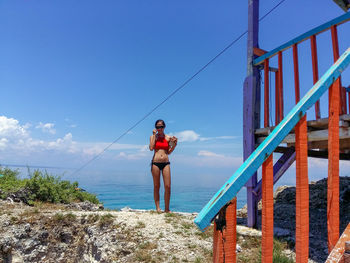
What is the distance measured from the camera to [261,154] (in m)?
1.24

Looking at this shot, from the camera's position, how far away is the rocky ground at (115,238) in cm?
361

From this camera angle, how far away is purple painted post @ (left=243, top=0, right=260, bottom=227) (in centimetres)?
449

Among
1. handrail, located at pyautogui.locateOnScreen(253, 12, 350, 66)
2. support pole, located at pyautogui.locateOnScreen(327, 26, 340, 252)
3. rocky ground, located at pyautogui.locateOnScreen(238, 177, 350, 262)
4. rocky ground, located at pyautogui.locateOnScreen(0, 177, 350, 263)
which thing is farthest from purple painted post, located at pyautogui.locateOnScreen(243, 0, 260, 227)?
support pole, located at pyautogui.locateOnScreen(327, 26, 340, 252)

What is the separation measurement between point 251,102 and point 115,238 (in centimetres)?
321

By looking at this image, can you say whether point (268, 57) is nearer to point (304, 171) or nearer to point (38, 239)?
point (304, 171)

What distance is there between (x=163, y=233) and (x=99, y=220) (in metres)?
1.33

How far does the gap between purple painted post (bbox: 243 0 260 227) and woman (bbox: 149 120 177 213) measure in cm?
150

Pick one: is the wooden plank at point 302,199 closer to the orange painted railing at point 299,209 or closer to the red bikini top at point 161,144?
the orange painted railing at point 299,209

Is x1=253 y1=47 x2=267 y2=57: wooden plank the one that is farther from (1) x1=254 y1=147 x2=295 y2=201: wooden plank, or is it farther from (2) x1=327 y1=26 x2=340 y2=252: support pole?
(2) x1=327 y1=26 x2=340 y2=252: support pole

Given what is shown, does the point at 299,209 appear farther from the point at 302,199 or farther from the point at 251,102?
the point at 251,102

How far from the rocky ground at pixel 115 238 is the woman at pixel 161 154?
500mm

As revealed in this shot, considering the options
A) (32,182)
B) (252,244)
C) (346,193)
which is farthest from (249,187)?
(32,182)

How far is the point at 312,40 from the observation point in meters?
3.46

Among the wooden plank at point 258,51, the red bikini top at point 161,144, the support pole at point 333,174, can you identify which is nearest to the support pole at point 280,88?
the wooden plank at point 258,51
